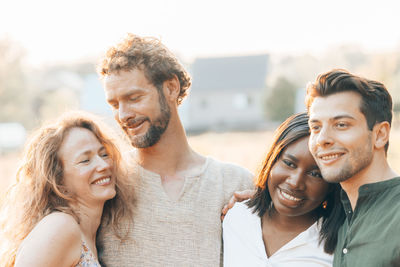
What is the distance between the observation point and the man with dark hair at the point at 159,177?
3.16 metres

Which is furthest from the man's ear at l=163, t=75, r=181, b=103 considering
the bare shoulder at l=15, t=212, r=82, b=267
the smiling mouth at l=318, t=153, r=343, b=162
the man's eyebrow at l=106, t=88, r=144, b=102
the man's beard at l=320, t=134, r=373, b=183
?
the man's beard at l=320, t=134, r=373, b=183

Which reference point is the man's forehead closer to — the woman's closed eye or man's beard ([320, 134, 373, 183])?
man's beard ([320, 134, 373, 183])

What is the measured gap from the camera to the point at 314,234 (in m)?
2.91

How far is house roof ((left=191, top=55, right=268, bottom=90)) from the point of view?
37438 millimetres

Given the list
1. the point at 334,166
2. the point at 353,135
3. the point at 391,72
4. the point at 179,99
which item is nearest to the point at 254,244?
the point at 334,166

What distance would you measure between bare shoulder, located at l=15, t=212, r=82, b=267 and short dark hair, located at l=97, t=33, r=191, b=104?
42.1 inches

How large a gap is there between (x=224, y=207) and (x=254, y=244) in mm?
421

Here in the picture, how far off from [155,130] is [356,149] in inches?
55.4

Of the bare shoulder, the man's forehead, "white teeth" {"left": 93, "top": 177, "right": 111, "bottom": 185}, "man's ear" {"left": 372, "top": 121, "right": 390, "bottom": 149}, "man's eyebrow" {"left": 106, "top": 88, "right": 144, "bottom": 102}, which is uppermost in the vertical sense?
the man's forehead

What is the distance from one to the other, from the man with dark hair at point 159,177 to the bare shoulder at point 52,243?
516mm

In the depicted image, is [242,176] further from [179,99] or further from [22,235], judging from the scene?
[22,235]

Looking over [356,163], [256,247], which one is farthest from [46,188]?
[356,163]

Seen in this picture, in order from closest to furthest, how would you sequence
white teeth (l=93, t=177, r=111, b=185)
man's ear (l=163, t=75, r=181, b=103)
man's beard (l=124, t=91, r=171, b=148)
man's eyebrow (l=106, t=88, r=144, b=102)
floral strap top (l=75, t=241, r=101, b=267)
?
floral strap top (l=75, t=241, r=101, b=267) → white teeth (l=93, t=177, r=111, b=185) → man's eyebrow (l=106, t=88, r=144, b=102) → man's beard (l=124, t=91, r=171, b=148) → man's ear (l=163, t=75, r=181, b=103)

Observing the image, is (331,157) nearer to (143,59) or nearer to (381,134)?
(381,134)
